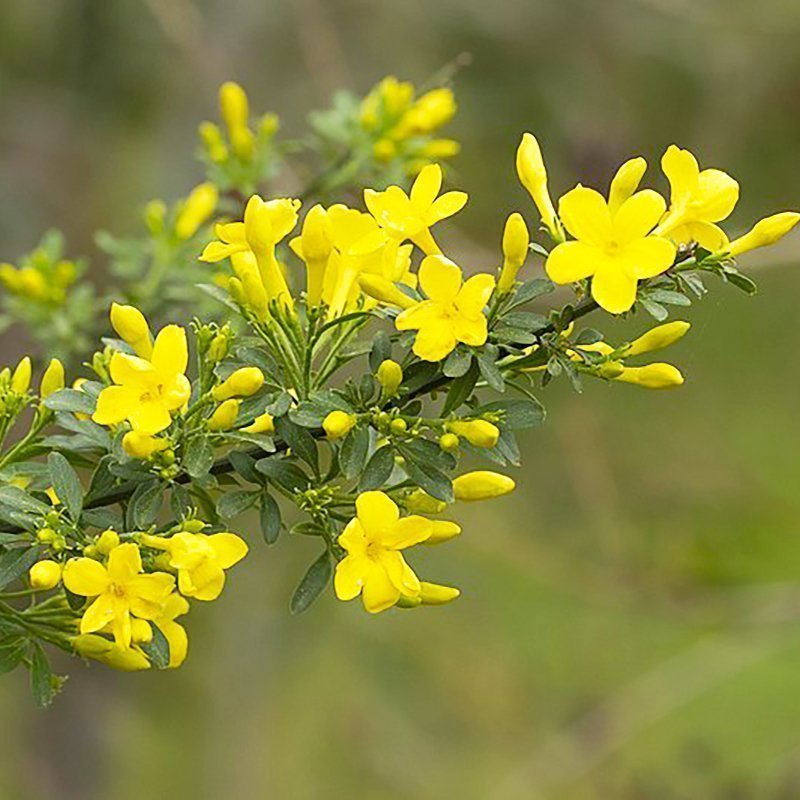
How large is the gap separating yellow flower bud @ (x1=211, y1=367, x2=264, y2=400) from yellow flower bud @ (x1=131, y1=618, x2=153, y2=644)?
0.14 metres

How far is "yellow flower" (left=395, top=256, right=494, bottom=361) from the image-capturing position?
65cm

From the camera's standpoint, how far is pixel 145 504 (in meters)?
0.71

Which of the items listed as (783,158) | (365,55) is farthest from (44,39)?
(783,158)

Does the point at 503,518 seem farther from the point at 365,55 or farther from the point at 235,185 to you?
the point at 235,185

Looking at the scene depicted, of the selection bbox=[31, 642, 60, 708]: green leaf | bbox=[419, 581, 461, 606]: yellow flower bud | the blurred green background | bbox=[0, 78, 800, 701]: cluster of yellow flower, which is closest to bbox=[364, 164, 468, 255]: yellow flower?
bbox=[0, 78, 800, 701]: cluster of yellow flower

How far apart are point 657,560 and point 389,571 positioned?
85.3 inches

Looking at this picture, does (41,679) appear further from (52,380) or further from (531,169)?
(531,169)

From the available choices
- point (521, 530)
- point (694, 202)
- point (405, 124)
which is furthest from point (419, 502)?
point (521, 530)

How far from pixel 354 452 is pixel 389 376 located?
5 cm

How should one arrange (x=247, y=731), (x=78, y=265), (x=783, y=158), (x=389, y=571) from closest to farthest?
1. (x=389, y=571)
2. (x=78, y=265)
3. (x=247, y=731)
4. (x=783, y=158)

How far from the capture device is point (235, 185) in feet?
4.52

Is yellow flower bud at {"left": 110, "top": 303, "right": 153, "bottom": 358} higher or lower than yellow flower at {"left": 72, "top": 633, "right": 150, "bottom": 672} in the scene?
higher

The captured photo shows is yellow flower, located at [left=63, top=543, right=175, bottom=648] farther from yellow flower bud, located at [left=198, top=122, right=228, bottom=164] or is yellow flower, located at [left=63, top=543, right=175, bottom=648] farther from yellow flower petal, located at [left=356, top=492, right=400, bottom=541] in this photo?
yellow flower bud, located at [left=198, top=122, right=228, bottom=164]

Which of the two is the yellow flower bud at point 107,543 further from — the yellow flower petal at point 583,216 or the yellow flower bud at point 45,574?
the yellow flower petal at point 583,216
